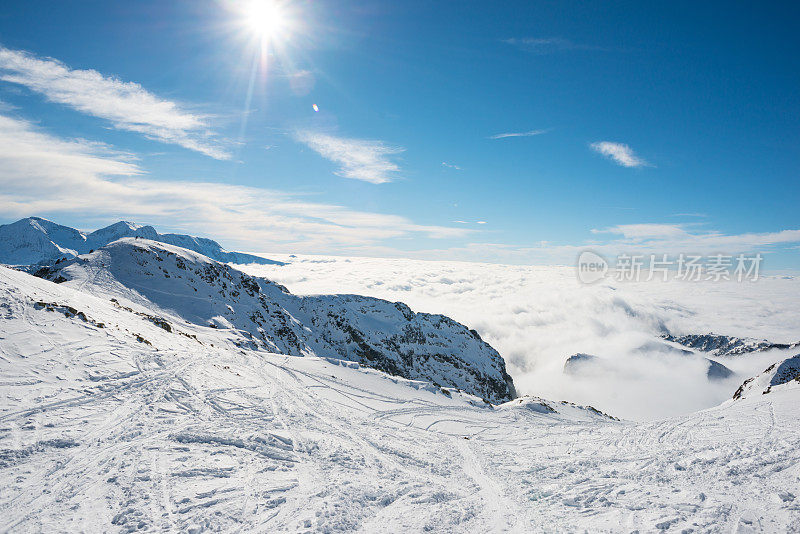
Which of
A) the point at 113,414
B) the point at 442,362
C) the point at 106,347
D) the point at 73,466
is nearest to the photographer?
the point at 73,466

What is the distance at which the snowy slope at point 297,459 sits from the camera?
8367 mm

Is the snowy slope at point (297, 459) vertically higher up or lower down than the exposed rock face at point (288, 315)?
higher up

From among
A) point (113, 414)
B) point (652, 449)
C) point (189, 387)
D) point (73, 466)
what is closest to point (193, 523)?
point (73, 466)

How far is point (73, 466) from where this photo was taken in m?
9.14

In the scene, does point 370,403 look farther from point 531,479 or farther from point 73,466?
point 73,466

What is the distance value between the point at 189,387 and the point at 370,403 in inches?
440

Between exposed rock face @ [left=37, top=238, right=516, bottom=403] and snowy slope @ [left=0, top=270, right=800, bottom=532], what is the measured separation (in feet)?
92.7

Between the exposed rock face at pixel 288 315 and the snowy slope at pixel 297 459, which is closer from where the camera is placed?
the snowy slope at pixel 297 459

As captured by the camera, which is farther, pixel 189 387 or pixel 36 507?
pixel 189 387

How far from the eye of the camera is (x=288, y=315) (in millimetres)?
82000

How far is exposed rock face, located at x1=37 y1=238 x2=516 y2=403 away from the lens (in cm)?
4947

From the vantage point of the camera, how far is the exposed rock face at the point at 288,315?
49.5m

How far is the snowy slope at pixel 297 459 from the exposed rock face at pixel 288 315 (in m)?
28.3

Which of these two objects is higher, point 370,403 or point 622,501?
point 622,501
